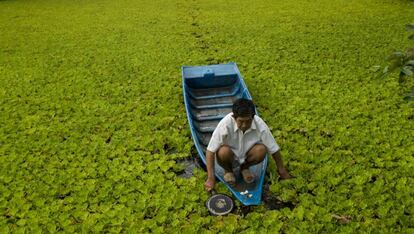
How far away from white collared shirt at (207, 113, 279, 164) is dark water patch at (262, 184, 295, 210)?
484 mm

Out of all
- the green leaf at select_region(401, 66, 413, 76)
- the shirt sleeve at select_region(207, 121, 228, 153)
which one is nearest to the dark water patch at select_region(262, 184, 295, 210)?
the shirt sleeve at select_region(207, 121, 228, 153)

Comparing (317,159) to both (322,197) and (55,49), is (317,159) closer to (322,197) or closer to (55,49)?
(322,197)

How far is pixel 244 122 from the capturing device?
3.66 m

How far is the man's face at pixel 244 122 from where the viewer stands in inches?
143

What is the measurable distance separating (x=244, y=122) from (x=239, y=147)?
0.49 metres

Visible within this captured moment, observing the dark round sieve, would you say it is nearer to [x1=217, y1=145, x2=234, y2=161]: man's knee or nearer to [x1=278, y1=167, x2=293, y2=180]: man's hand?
[x1=217, y1=145, x2=234, y2=161]: man's knee

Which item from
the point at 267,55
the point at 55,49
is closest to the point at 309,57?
the point at 267,55

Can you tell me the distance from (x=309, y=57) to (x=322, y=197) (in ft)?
15.6

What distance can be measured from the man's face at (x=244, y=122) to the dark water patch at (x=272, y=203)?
818mm

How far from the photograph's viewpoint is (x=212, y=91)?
6605 millimetres

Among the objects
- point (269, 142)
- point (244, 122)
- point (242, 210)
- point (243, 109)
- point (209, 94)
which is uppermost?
point (243, 109)

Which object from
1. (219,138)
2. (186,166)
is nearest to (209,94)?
(186,166)

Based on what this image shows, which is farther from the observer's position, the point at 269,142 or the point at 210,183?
the point at 210,183

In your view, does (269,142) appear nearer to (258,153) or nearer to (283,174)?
(258,153)
